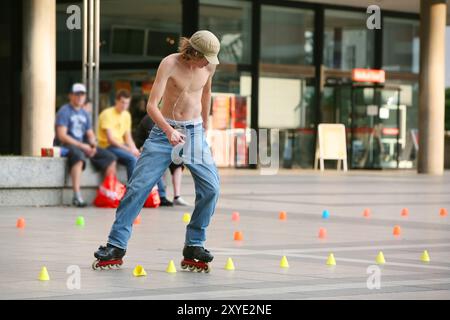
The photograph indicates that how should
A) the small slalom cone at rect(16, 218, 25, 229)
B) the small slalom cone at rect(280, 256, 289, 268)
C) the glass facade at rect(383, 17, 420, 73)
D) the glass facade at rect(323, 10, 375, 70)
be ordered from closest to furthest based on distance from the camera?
the small slalom cone at rect(280, 256, 289, 268) → the small slalom cone at rect(16, 218, 25, 229) → the glass facade at rect(323, 10, 375, 70) → the glass facade at rect(383, 17, 420, 73)

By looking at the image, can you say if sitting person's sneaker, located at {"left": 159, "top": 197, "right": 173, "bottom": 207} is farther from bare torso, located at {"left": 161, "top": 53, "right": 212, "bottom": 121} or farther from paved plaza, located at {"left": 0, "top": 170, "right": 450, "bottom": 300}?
bare torso, located at {"left": 161, "top": 53, "right": 212, "bottom": 121}

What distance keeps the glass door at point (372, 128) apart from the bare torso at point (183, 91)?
27.1 metres

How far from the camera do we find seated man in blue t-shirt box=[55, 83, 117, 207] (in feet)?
53.5

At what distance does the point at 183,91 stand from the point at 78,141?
7.75 meters

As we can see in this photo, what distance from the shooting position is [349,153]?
118ft

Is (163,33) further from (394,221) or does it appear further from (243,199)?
(394,221)

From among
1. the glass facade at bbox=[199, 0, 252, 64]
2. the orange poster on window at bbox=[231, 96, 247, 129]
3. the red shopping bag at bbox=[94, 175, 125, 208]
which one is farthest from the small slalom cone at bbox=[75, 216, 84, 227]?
the orange poster on window at bbox=[231, 96, 247, 129]

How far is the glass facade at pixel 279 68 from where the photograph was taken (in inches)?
1239

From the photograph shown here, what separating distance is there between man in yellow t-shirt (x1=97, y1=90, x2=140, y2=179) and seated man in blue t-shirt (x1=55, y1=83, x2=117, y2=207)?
0.15m

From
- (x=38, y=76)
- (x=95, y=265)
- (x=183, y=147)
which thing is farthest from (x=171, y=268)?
(x=38, y=76)

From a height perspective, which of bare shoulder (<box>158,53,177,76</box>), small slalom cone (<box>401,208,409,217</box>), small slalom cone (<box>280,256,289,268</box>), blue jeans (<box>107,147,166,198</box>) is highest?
bare shoulder (<box>158,53,177,76</box>)

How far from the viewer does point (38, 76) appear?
77.3ft

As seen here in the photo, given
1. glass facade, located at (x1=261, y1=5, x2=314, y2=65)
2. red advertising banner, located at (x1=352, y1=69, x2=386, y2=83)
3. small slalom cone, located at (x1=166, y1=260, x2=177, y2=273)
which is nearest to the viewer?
small slalom cone, located at (x1=166, y1=260, x2=177, y2=273)

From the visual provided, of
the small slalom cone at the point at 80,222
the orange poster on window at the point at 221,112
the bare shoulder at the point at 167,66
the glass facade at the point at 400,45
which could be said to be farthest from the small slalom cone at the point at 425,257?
the glass facade at the point at 400,45
